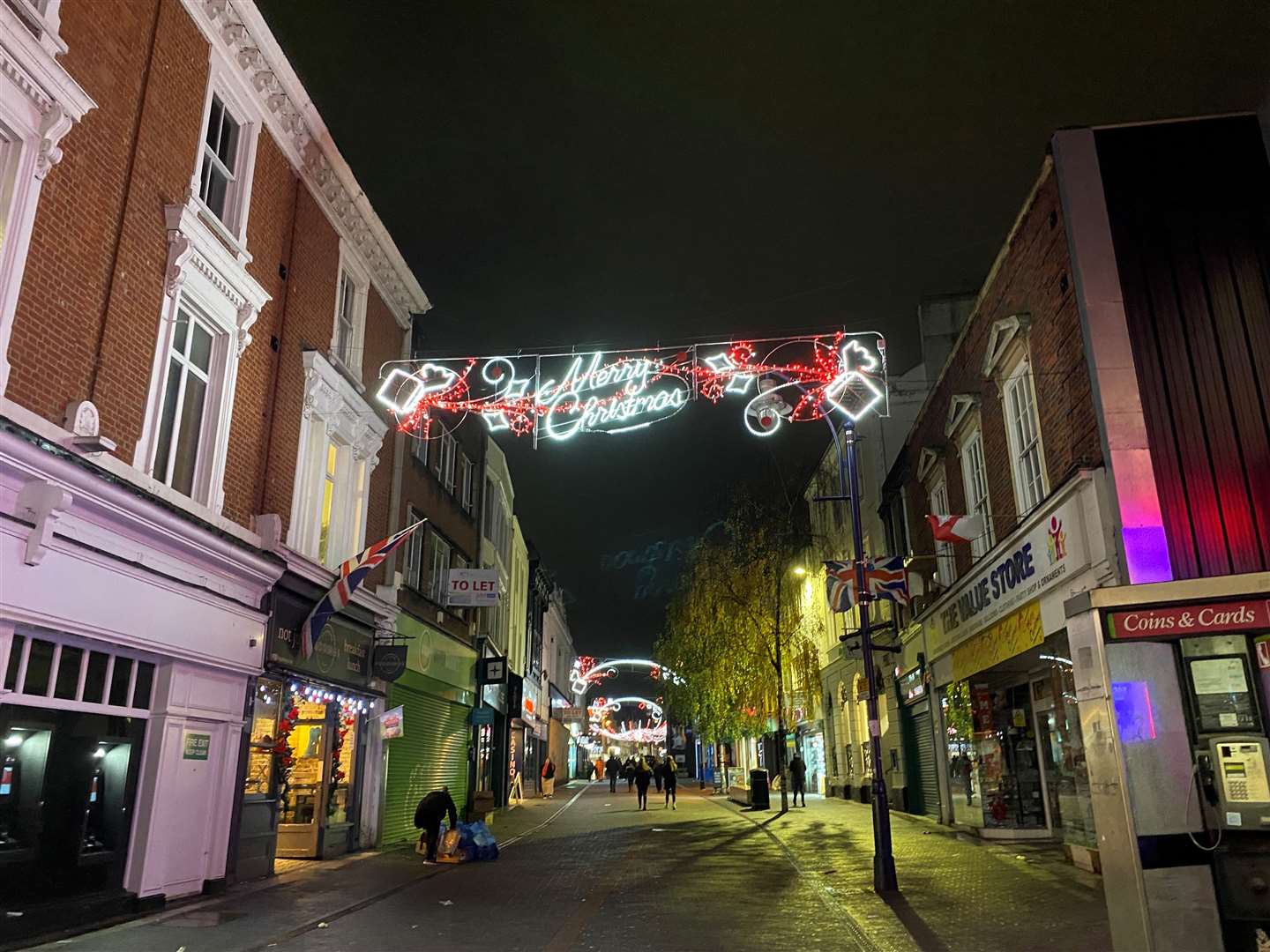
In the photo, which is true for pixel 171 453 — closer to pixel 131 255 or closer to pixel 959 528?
pixel 131 255

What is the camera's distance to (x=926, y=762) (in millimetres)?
21406

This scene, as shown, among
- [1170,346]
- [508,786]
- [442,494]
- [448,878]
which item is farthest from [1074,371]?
[508,786]

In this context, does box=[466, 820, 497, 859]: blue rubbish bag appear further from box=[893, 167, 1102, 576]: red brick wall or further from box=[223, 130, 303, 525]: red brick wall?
→ box=[893, 167, 1102, 576]: red brick wall

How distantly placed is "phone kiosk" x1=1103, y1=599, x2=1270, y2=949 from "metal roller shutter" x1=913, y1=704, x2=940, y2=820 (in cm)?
1221

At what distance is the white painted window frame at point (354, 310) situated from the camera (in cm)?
1661

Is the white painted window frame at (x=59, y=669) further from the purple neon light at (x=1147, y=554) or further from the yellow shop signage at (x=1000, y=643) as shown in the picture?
the yellow shop signage at (x=1000, y=643)

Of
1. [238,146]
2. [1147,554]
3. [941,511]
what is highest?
[238,146]

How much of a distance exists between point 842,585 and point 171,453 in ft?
33.7

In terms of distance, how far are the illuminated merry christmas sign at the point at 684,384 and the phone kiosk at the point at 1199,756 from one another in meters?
5.32

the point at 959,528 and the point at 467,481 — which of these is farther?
the point at 467,481

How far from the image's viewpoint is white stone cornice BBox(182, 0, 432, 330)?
41.7ft

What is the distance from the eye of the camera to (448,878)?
13.1m

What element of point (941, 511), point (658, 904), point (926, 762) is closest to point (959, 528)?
point (941, 511)

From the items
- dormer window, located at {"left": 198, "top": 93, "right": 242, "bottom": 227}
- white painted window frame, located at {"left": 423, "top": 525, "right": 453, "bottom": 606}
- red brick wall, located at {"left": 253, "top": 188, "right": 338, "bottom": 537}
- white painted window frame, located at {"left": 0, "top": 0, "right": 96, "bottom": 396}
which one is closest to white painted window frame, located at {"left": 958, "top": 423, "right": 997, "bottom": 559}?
red brick wall, located at {"left": 253, "top": 188, "right": 338, "bottom": 537}
